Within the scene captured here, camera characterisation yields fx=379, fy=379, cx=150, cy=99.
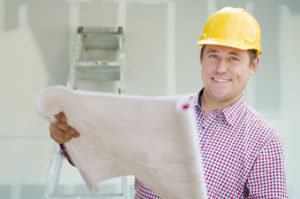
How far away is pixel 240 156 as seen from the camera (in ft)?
4.26

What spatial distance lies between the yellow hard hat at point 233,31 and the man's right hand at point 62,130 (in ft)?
2.15

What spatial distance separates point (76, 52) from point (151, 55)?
718 millimetres

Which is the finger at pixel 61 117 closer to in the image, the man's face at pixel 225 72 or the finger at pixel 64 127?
the finger at pixel 64 127

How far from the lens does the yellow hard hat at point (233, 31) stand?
140 centimetres

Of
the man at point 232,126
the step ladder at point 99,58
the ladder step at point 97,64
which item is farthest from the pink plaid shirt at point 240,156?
the ladder step at point 97,64

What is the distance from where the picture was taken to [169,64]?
3445mm

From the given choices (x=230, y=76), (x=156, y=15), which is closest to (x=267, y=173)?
(x=230, y=76)

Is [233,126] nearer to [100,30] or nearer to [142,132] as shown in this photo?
[142,132]

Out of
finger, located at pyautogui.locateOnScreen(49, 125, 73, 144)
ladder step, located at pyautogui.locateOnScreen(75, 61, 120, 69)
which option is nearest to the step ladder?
ladder step, located at pyautogui.locateOnScreen(75, 61, 120, 69)

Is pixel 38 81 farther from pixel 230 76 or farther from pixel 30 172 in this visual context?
pixel 230 76

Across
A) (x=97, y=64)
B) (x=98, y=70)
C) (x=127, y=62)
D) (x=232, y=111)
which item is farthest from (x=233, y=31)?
(x=127, y=62)

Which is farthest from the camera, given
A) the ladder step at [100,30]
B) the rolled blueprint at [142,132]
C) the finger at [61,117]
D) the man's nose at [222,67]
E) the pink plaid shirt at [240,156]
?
the ladder step at [100,30]

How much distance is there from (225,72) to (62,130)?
2.15 ft

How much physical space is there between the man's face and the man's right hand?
0.61m
